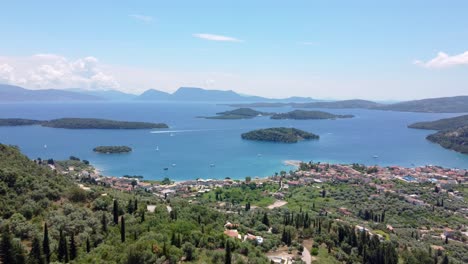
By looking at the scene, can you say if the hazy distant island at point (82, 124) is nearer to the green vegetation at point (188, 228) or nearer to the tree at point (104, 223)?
the green vegetation at point (188, 228)

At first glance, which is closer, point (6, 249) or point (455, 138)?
point (6, 249)

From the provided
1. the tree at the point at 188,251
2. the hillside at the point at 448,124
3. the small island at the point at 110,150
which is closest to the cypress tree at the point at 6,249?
the tree at the point at 188,251

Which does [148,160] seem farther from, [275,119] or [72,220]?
[275,119]

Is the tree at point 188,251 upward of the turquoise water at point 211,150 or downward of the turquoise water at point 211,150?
upward

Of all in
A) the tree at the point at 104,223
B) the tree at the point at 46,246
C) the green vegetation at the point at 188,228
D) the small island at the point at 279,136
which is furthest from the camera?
the small island at the point at 279,136

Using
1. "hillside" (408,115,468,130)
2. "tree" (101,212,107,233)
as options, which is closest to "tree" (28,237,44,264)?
"tree" (101,212,107,233)

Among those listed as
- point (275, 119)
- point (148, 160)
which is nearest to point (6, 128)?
point (148, 160)

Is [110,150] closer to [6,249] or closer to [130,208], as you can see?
[130,208]

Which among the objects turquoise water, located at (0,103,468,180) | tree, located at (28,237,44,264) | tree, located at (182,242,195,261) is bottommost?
turquoise water, located at (0,103,468,180)

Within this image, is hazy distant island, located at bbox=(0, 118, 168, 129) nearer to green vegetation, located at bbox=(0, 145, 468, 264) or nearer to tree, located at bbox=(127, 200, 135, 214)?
green vegetation, located at bbox=(0, 145, 468, 264)

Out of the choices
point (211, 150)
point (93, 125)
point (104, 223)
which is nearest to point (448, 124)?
point (211, 150)

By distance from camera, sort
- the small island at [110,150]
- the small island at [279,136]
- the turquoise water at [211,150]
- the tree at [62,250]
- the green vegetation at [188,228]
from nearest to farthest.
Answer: the tree at [62,250] < the green vegetation at [188,228] < the turquoise water at [211,150] < the small island at [110,150] < the small island at [279,136]
